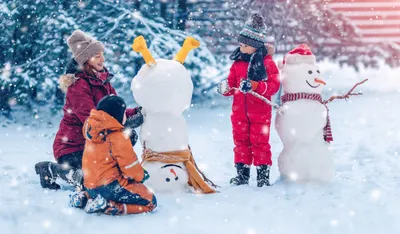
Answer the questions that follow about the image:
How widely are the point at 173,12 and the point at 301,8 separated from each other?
2.32 meters

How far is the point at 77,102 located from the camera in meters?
4.77

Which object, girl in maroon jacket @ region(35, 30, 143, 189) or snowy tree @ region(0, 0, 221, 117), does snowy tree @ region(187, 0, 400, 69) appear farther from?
girl in maroon jacket @ region(35, 30, 143, 189)

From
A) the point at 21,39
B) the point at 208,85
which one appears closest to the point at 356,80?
the point at 208,85

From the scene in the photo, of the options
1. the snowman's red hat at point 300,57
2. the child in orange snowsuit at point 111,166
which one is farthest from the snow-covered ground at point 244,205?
the snowman's red hat at point 300,57

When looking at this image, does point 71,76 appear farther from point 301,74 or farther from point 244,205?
point 301,74

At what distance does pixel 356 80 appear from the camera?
11.8m

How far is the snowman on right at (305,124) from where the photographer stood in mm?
4918

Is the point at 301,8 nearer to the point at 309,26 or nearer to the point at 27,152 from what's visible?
the point at 309,26

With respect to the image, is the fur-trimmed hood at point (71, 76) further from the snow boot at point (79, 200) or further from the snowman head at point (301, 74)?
the snowman head at point (301, 74)

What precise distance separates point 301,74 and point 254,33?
58 centimetres

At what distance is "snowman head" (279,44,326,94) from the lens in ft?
16.3

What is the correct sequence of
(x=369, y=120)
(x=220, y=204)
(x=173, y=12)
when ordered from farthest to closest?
(x=173, y=12) → (x=369, y=120) → (x=220, y=204)

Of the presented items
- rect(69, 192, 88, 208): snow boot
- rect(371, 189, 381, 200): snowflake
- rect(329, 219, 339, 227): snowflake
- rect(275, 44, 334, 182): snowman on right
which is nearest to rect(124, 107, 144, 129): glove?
rect(69, 192, 88, 208): snow boot

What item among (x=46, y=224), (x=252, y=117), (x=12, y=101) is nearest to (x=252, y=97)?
(x=252, y=117)
